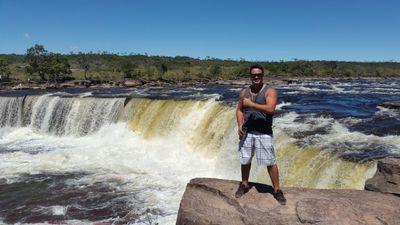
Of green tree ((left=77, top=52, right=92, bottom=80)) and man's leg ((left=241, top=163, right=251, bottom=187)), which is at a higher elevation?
man's leg ((left=241, top=163, right=251, bottom=187))

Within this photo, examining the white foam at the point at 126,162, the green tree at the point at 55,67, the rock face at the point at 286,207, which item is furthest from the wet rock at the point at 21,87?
the rock face at the point at 286,207

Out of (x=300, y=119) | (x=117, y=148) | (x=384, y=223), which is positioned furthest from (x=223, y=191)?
(x=117, y=148)

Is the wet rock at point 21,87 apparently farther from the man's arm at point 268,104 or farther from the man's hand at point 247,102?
the man's arm at point 268,104

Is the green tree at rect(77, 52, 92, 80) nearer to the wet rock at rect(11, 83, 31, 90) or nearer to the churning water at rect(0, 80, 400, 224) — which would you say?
the wet rock at rect(11, 83, 31, 90)

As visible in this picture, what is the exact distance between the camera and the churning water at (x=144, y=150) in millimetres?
10352

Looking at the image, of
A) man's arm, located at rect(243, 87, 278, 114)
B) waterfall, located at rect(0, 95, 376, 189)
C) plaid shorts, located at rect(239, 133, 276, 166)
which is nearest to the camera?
man's arm, located at rect(243, 87, 278, 114)

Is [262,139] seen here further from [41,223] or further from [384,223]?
[41,223]

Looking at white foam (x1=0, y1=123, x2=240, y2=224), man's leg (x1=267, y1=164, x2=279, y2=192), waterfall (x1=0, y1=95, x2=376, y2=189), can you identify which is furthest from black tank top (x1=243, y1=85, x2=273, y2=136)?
waterfall (x1=0, y1=95, x2=376, y2=189)

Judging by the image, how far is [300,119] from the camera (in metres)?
15.9

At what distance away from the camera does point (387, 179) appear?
6211mm

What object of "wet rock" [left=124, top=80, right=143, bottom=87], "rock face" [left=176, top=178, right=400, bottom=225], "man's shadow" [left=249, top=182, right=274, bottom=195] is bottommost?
"wet rock" [left=124, top=80, right=143, bottom=87]

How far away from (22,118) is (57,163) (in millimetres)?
10548

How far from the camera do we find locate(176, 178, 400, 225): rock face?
16.9 feet

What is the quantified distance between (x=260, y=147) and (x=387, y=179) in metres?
2.09
